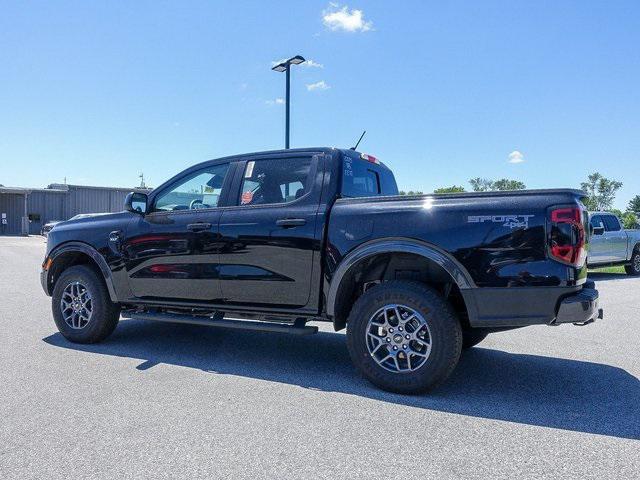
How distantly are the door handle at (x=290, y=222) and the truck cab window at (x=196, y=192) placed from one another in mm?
858

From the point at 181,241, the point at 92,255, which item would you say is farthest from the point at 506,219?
the point at 92,255

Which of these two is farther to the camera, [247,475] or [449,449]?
[449,449]

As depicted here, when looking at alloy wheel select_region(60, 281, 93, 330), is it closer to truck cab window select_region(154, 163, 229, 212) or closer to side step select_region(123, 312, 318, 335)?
side step select_region(123, 312, 318, 335)

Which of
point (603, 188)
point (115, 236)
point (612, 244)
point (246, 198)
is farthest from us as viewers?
point (603, 188)

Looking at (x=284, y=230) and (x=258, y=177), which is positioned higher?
(x=258, y=177)

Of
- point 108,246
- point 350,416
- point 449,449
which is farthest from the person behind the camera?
point 108,246

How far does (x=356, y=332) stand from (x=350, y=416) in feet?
2.45

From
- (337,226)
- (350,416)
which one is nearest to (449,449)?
(350,416)

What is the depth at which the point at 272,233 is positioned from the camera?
4410 millimetres

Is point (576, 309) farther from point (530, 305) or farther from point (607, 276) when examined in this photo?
point (607, 276)

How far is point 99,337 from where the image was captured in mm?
5332

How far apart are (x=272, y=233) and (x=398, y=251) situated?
1.12 metres

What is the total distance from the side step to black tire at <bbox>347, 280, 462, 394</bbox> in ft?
1.42

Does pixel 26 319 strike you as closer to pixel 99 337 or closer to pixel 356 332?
pixel 99 337
